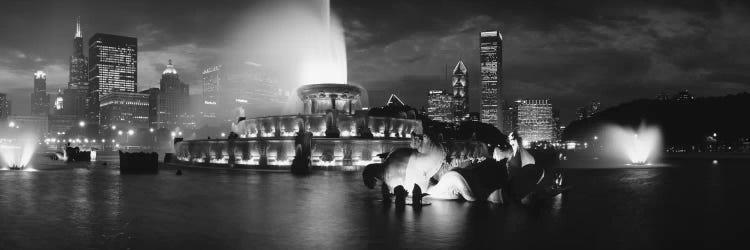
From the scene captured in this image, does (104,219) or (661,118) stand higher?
(661,118)

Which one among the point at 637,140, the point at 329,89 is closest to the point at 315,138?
the point at 329,89

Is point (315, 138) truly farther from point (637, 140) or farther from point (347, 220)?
point (637, 140)

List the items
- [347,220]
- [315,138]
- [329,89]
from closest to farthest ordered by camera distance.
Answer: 1. [347,220]
2. [315,138]
3. [329,89]

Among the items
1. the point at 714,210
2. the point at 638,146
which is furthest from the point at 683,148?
the point at 714,210

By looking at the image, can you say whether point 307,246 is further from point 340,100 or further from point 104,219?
point 340,100

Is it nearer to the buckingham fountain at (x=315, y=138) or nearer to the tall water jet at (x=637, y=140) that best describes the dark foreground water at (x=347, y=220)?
the buckingham fountain at (x=315, y=138)

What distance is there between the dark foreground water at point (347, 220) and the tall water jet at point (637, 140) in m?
28.2

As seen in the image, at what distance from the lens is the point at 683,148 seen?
91.8 m

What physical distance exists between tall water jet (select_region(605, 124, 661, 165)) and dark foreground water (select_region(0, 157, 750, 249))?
28157 millimetres

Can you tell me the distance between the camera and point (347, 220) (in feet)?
42.8

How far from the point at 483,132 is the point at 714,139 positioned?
46021mm

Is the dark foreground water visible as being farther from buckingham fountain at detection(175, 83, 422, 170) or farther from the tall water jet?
the tall water jet

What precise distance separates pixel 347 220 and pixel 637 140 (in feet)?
150

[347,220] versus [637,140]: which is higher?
[637,140]
